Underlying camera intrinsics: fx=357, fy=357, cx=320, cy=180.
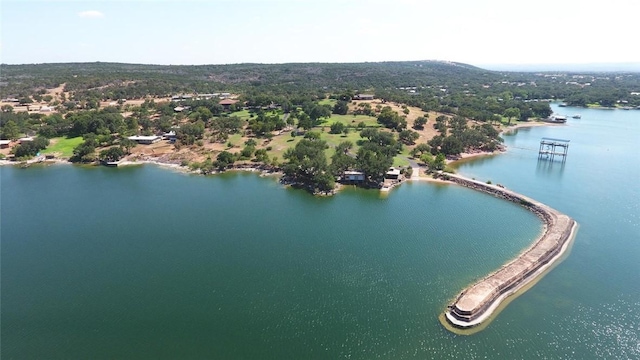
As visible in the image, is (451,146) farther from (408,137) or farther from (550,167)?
(550,167)

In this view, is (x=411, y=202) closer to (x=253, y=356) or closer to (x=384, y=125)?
(x=253, y=356)

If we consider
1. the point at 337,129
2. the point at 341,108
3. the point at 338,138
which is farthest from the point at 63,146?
the point at 341,108

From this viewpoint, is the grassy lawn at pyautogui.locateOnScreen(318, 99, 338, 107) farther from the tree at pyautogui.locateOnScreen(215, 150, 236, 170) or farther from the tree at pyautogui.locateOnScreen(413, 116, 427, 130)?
the tree at pyautogui.locateOnScreen(215, 150, 236, 170)

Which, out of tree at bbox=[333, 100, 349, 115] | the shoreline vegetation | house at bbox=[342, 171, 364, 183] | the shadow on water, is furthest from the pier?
tree at bbox=[333, 100, 349, 115]

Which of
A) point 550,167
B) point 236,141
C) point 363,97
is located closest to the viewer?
point 550,167

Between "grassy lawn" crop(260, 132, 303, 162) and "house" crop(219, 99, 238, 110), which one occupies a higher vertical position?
"house" crop(219, 99, 238, 110)

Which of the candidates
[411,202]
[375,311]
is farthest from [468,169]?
[375,311]

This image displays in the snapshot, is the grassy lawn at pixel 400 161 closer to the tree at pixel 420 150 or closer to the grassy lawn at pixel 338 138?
the tree at pixel 420 150
